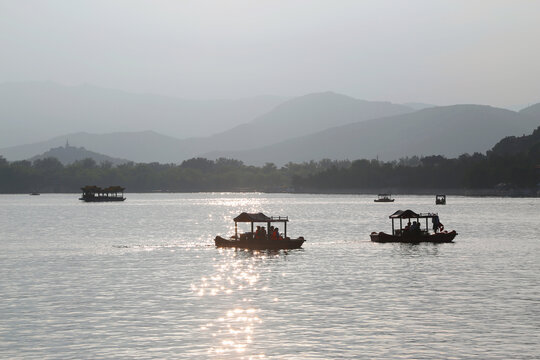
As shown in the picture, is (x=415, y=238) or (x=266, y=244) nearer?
(x=266, y=244)

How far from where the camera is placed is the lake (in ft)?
110

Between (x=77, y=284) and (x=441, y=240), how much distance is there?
49.1 metres

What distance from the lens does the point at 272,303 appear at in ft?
147

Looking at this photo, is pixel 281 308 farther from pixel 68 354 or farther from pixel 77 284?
pixel 77 284

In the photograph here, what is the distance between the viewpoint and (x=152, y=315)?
135 ft

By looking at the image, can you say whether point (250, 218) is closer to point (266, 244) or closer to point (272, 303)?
point (266, 244)

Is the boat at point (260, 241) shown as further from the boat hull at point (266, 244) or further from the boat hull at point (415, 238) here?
the boat hull at point (415, 238)

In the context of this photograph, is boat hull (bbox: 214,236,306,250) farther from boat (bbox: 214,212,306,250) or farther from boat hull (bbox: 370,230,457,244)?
boat hull (bbox: 370,230,457,244)

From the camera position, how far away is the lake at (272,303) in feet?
110

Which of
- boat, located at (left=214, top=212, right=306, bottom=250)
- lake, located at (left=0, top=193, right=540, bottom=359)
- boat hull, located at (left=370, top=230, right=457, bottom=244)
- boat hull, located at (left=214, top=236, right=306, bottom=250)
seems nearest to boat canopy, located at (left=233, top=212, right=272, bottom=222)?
boat, located at (left=214, top=212, right=306, bottom=250)

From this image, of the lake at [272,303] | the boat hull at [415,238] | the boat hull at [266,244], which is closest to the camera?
the lake at [272,303]

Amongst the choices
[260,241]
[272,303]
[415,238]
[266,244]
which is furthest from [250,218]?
[272,303]

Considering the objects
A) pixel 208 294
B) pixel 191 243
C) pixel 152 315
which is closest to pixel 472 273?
pixel 208 294

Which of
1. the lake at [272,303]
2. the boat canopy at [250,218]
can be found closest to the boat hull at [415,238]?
the lake at [272,303]
